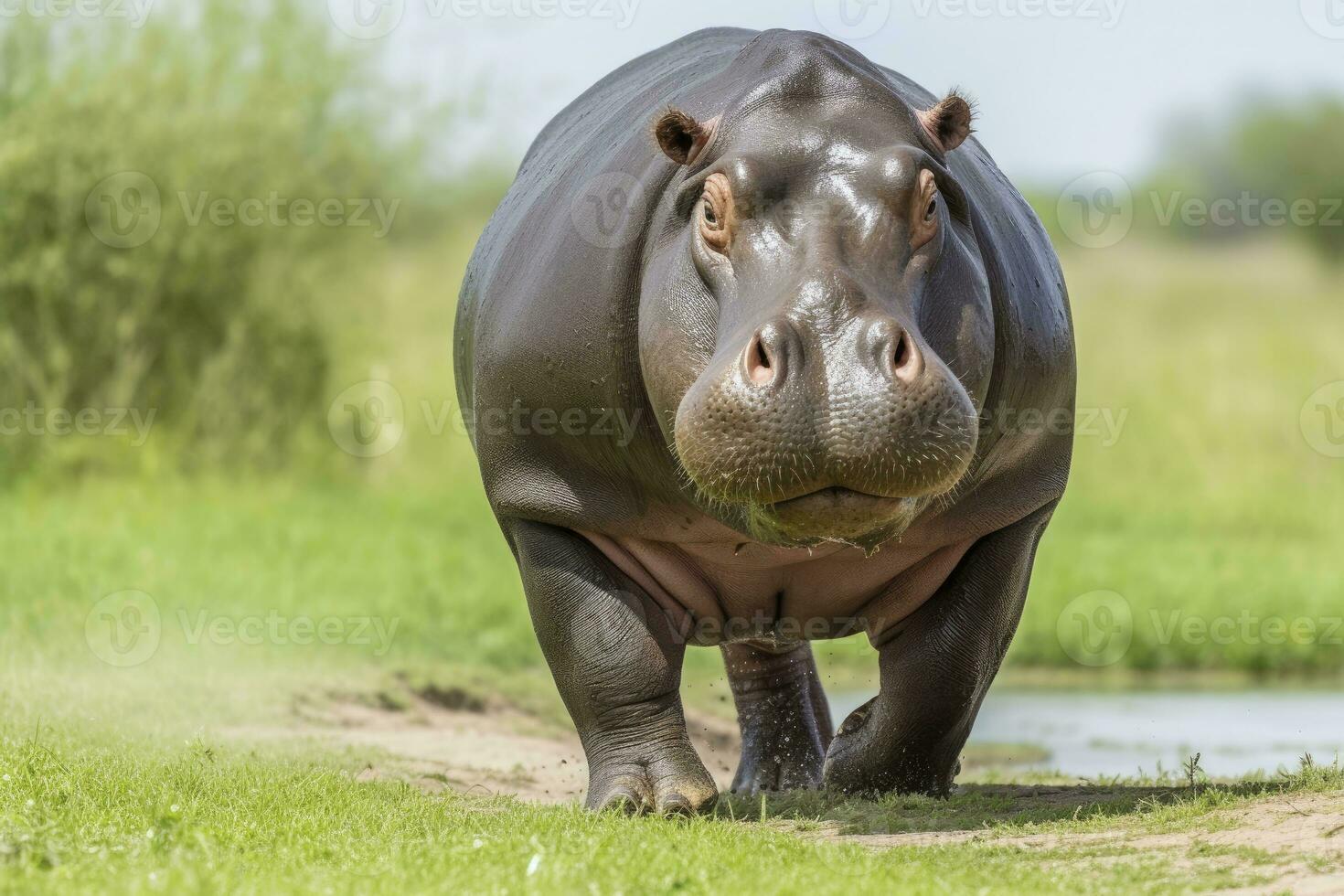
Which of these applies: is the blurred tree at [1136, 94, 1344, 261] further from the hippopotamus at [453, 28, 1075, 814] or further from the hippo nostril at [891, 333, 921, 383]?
the hippo nostril at [891, 333, 921, 383]

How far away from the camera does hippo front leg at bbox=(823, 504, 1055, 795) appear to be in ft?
18.9

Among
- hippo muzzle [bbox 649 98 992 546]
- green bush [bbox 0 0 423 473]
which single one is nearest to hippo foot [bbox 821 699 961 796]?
hippo muzzle [bbox 649 98 992 546]

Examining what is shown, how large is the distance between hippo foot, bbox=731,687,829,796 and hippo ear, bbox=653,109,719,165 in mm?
2588

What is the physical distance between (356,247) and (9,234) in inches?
143

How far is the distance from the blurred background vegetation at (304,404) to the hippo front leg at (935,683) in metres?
3.90

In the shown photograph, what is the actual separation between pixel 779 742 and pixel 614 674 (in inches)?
68.0

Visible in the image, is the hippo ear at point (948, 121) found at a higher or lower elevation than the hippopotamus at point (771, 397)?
higher

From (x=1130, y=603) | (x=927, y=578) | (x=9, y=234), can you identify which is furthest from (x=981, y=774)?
(x=9, y=234)

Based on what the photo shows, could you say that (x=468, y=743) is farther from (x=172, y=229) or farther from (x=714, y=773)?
(x=172, y=229)

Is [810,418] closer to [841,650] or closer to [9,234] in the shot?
[841,650]

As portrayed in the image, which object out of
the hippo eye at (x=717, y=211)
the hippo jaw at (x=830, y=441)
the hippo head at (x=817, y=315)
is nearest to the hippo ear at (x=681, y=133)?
the hippo head at (x=817, y=315)

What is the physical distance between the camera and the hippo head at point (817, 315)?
4.37 meters

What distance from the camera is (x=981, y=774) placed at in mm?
7625

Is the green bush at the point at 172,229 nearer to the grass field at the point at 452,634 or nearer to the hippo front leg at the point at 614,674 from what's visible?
the grass field at the point at 452,634
